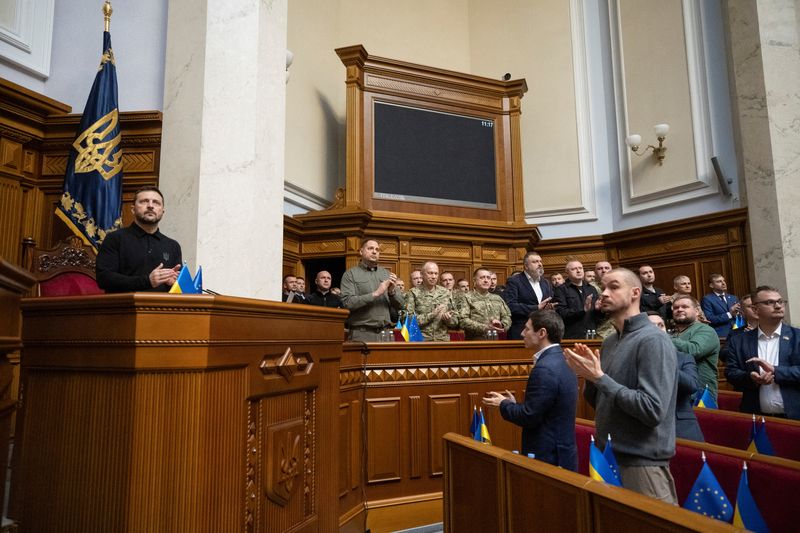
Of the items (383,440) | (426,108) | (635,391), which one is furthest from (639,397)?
(426,108)

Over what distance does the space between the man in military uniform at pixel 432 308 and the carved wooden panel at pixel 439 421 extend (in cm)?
85

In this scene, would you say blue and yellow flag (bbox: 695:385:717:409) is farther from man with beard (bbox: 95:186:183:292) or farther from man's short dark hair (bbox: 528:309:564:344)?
man with beard (bbox: 95:186:183:292)

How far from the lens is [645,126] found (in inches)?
332

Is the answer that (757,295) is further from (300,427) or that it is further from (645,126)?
(645,126)

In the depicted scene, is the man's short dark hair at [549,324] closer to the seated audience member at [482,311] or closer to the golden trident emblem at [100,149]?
the seated audience member at [482,311]

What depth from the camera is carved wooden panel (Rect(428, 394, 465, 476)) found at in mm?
3732

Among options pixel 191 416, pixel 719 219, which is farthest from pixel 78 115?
pixel 719 219

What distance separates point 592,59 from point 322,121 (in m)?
4.38

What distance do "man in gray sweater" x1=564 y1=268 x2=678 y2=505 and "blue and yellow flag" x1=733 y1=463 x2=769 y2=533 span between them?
23 centimetres

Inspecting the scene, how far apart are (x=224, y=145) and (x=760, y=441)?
3.71 m

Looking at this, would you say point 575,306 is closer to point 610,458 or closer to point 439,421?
point 439,421

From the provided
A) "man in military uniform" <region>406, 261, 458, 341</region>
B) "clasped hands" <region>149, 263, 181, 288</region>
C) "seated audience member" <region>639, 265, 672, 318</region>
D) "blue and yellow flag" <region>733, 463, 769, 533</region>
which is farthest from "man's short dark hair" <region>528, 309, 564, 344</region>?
"seated audience member" <region>639, 265, 672, 318</region>

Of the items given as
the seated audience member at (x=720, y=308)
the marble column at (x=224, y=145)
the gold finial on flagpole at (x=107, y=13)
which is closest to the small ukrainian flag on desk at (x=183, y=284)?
the marble column at (x=224, y=145)

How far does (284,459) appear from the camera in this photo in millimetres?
1933
